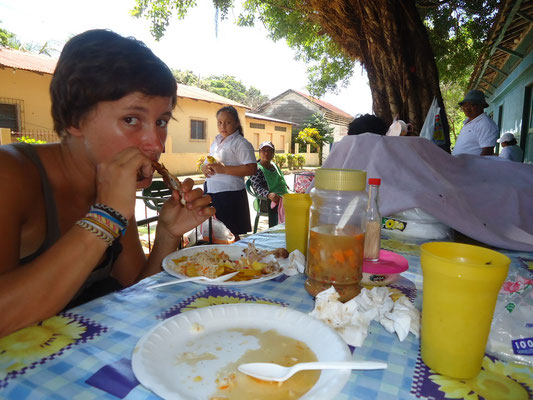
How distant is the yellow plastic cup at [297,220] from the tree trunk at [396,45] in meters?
3.70

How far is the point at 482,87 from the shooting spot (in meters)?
17.0

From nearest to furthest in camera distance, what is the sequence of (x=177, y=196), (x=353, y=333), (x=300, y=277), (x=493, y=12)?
(x=353, y=333), (x=300, y=277), (x=177, y=196), (x=493, y=12)

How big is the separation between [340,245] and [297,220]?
574 mm

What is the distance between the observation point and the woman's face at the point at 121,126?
133cm

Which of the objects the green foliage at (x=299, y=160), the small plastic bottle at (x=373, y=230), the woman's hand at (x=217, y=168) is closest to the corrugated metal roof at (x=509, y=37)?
the woman's hand at (x=217, y=168)

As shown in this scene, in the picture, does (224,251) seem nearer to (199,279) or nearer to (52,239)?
(199,279)

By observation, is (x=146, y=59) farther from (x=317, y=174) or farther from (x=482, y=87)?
(x=482, y=87)

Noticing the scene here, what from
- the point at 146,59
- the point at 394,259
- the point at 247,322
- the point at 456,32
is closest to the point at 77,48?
the point at 146,59

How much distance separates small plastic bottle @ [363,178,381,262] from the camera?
1.40m

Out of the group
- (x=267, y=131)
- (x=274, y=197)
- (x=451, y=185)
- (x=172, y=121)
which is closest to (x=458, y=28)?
(x=274, y=197)

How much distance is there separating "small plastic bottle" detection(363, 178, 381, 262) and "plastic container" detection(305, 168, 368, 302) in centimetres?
20

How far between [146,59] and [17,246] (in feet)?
2.85

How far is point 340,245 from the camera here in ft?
3.68

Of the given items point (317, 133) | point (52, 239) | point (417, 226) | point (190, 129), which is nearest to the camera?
point (52, 239)
